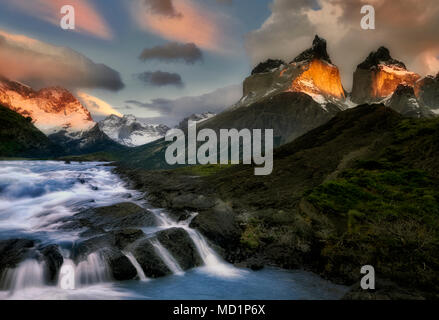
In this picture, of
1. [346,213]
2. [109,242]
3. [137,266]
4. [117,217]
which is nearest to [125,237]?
[109,242]

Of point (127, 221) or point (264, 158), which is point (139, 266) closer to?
point (127, 221)

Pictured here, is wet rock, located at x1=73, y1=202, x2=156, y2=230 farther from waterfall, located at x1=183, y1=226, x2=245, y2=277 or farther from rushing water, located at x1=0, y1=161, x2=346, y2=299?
waterfall, located at x1=183, y1=226, x2=245, y2=277

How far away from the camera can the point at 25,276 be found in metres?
15.1

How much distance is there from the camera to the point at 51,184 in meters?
42.9

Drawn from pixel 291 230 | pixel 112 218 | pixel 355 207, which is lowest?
pixel 291 230

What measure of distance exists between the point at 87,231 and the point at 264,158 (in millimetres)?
33257

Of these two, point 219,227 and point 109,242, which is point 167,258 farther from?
point 219,227

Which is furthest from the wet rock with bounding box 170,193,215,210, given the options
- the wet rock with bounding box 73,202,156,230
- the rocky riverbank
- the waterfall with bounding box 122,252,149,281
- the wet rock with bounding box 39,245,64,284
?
the wet rock with bounding box 39,245,64,284

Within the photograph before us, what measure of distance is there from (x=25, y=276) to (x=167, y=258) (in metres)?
8.07

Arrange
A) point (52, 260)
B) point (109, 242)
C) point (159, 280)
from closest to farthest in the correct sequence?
point (52, 260) < point (159, 280) < point (109, 242)

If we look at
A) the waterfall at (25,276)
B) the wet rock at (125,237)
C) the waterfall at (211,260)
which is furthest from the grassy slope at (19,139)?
the waterfall at (211,260)

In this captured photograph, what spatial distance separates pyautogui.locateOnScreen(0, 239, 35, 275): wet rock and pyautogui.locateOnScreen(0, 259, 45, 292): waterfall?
1.18 ft
